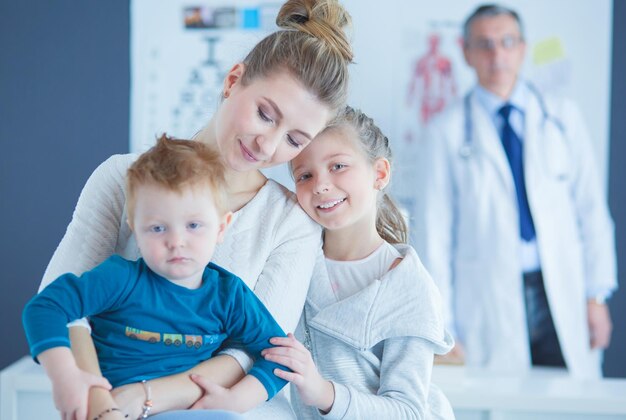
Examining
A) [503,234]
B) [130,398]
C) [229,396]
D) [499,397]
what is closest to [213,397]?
[229,396]

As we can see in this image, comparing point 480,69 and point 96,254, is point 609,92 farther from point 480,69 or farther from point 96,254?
point 96,254

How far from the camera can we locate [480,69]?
3.79 m

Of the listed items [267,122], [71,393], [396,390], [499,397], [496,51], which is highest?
[496,51]

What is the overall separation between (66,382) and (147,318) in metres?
0.16

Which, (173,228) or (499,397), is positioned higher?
(173,228)

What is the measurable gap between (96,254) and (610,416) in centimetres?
151

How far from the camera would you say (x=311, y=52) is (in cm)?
142

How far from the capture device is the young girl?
56.4 inches

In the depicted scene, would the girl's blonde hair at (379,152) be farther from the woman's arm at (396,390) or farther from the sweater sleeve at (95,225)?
the sweater sleeve at (95,225)

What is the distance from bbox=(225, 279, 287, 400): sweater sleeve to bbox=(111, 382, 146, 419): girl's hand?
18 centimetres

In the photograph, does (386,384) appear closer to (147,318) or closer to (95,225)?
(147,318)

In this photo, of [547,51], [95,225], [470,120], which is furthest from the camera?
[547,51]

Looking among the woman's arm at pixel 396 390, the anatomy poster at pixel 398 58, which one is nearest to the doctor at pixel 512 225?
the anatomy poster at pixel 398 58

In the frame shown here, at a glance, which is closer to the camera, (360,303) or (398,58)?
(360,303)
